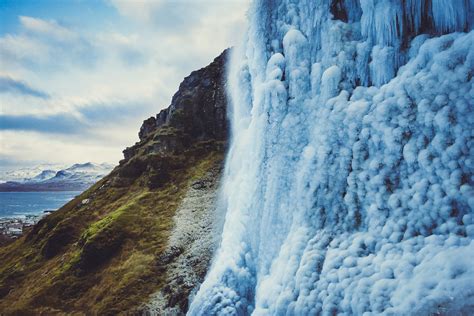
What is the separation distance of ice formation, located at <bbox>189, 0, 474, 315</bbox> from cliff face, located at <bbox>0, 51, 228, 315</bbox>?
25.0ft

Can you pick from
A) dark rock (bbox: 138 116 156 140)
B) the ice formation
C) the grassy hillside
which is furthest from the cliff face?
dark rock (bbox: 138 116 156 140)

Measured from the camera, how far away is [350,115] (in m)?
10.9

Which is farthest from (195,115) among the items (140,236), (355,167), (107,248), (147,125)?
(355,167)

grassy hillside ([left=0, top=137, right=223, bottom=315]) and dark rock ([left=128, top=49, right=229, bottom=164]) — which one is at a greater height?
dark rock ([left=128, top=49, right=229, bottom=164])

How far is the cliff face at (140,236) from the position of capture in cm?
2048

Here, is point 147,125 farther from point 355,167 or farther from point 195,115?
point 355,167

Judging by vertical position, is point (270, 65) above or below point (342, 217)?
above

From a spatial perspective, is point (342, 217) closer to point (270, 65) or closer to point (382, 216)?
point (382, 216)

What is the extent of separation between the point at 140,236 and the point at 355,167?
65.6 feet

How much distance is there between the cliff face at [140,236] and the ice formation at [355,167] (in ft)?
25.0

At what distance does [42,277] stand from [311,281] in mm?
23900

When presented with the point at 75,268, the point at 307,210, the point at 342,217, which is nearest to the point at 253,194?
the point at 307,210

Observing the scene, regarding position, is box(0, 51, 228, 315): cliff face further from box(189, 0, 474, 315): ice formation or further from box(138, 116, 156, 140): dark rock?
box(138, 116, 156, 140): dark rock

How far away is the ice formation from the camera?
8.10 metres
